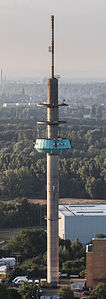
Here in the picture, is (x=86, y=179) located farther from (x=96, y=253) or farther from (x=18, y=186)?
(x=96, y=253)

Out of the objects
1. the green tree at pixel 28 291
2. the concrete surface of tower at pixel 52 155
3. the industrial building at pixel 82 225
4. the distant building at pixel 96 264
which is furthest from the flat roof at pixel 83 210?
the green tree at pixel 28 291

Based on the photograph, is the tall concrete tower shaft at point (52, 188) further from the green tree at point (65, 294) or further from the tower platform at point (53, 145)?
the green tree at point (65, 294)

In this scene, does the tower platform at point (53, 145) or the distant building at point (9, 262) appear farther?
the distant building at point (9, 262)

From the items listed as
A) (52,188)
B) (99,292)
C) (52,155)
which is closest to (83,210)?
(52,188)

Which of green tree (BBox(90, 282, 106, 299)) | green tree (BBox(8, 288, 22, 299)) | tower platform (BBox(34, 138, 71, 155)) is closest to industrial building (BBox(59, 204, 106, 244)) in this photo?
tower platform (BBox(34, 138, 71, 155))

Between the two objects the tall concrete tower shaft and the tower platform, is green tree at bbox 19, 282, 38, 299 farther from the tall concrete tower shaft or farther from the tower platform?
A: the tower platform

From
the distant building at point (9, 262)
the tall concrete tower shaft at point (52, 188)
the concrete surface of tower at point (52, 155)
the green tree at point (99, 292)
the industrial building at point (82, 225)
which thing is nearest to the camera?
the green tree at point (99, 292)

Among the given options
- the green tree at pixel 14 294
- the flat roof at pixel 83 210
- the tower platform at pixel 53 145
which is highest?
the tower platform at pixel 53 145
